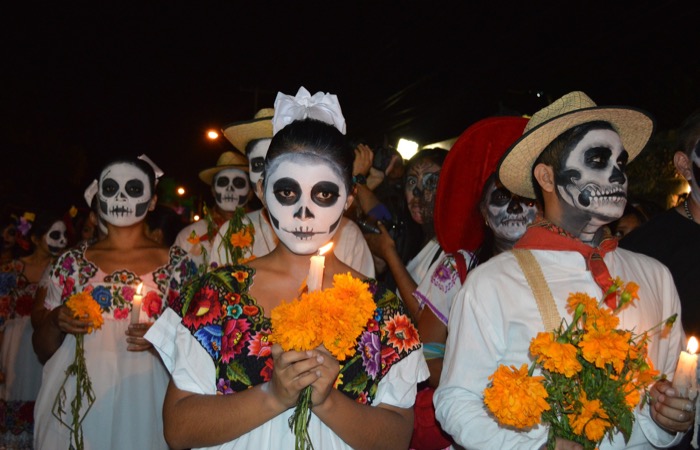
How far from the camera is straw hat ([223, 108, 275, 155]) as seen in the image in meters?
4.88

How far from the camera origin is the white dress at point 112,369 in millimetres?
4805

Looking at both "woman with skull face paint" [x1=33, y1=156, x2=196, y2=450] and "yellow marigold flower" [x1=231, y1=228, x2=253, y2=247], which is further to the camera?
"yellow marigold flower" [x1=231, y1=228, x2=253, y2=247]

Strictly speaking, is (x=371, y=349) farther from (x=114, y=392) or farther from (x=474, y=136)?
(x=114, y=392)

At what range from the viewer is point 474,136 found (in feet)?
12.8

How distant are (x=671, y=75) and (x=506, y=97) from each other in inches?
149

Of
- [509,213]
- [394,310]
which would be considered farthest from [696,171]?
[394,310]

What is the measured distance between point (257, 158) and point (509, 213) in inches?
72.3

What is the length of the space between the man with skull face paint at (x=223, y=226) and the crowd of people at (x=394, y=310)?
65mm

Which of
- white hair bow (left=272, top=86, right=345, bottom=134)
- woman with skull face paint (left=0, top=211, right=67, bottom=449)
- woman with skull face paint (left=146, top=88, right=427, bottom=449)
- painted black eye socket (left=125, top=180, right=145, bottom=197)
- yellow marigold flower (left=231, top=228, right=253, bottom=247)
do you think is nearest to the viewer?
woman with skull face paint (left=146, top=88, right=427, bottom=449)

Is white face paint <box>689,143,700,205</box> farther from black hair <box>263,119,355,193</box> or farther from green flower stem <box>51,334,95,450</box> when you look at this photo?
green flower stem <box>51,334,95,450</box>

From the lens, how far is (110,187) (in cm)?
521

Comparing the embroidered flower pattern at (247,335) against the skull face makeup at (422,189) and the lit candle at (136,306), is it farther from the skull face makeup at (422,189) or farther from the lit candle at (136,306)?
the skull face makeup at (422,189)

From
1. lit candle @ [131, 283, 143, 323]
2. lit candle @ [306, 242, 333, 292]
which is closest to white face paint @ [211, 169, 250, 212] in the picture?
lit candle @ [131, 283, 143, 323]

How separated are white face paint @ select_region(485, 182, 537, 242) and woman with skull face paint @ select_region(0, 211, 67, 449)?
5597 mm
